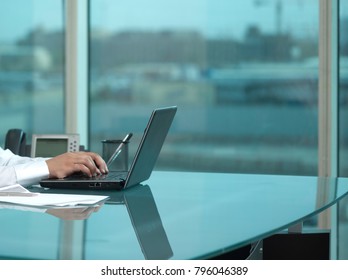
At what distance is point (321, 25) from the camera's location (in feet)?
14.0

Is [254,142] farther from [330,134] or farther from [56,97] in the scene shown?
[56,97]

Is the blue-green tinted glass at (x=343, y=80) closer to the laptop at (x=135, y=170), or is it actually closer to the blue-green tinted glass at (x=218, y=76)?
the blue-green tinted glass at (x=218, y=76)

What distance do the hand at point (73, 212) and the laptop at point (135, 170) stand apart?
0.31m

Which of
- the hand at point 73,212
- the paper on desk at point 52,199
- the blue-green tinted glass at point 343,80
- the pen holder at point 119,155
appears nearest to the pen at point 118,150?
the pen holder at point 119,155

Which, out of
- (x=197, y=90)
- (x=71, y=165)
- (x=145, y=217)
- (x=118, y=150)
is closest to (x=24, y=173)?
(x=71, y=165)

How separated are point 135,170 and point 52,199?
1.17ft

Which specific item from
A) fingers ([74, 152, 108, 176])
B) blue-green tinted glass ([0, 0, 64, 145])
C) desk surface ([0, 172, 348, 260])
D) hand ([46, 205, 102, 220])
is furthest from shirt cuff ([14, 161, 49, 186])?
blue-green tinted glass ([0, 0, 64, 145])

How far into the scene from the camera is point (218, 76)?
15.3ft

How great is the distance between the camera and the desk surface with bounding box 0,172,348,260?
1514 millimetres

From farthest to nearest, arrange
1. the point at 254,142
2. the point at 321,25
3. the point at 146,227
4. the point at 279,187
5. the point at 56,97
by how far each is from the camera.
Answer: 1. the point at 56,97
2. the point at 254,142
3. the point at 321,25
4. the point at 279,187
5. the point at 146,227

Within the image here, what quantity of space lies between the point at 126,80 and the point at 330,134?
1.37 metres

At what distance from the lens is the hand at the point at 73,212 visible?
1849 mm

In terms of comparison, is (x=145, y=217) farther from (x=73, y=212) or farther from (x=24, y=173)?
(x=24, y=173)
